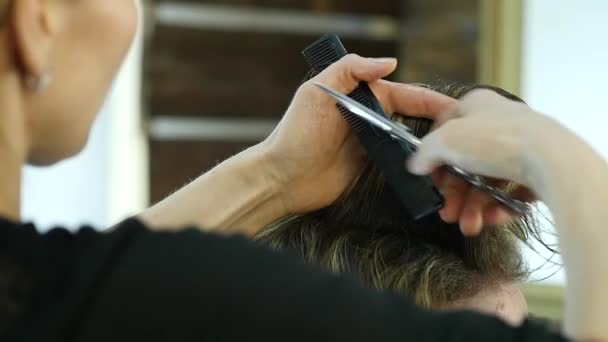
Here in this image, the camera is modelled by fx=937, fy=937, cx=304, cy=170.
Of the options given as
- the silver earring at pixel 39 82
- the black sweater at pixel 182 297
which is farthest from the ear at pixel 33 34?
the black sweater at pixel 182 297

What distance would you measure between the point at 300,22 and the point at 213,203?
1684 mm

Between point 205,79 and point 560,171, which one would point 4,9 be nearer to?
point 560,171

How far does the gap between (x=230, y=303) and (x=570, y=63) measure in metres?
1.71

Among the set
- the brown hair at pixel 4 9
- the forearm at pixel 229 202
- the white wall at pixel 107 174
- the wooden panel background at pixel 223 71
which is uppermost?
the brown hair at pixel 4 9

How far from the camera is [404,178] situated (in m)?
0.94

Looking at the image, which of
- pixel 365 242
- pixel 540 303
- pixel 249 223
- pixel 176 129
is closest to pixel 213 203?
pixel 249 223

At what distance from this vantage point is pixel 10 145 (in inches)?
26.4

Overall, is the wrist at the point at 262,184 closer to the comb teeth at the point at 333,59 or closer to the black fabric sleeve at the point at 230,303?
the comb teeth at the point at 333,59

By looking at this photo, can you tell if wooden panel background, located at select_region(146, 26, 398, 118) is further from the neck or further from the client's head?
the neck

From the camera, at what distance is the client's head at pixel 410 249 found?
1039 mm

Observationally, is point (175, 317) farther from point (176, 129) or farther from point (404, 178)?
point (176, 129)

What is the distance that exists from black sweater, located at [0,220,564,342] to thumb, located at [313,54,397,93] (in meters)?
0.44

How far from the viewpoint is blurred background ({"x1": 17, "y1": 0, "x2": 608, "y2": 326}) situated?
8.55 feet

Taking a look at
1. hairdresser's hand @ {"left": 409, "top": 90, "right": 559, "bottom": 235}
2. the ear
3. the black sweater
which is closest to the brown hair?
the ear
